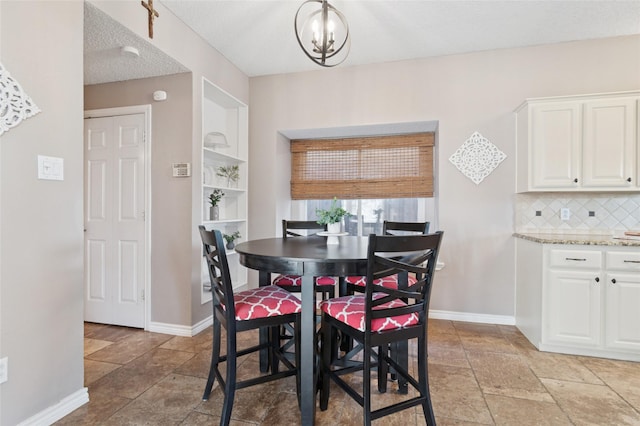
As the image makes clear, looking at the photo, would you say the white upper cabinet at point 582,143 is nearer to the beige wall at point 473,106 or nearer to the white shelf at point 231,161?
the beige wall at point 473,106

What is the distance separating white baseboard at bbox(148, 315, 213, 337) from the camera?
111 inches

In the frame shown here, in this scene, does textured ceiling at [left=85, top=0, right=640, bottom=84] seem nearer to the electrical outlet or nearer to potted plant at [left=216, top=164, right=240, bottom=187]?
potted plant at [left=216, top=164, right=240, bottom=187]

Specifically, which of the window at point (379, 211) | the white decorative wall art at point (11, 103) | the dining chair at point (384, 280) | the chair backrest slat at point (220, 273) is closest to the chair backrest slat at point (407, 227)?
the dining chair at point (384, 280)

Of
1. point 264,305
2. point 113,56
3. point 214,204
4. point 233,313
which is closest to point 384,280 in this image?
point 264,305

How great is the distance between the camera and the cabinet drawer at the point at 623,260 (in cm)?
230

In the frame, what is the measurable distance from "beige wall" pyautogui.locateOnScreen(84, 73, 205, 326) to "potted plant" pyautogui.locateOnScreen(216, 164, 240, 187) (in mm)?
689

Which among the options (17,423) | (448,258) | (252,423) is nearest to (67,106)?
(17,423)

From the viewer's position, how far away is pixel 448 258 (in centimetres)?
325

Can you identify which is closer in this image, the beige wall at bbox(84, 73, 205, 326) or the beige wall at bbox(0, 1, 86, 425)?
the beige wall at bbox(0, 1, 86, 425)

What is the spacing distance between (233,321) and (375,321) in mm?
698

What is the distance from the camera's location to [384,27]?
273cm

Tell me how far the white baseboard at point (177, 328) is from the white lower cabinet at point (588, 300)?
2.87m

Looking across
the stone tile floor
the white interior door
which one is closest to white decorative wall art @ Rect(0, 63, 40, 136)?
the white interior door

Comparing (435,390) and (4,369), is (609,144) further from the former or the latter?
(4,369)
